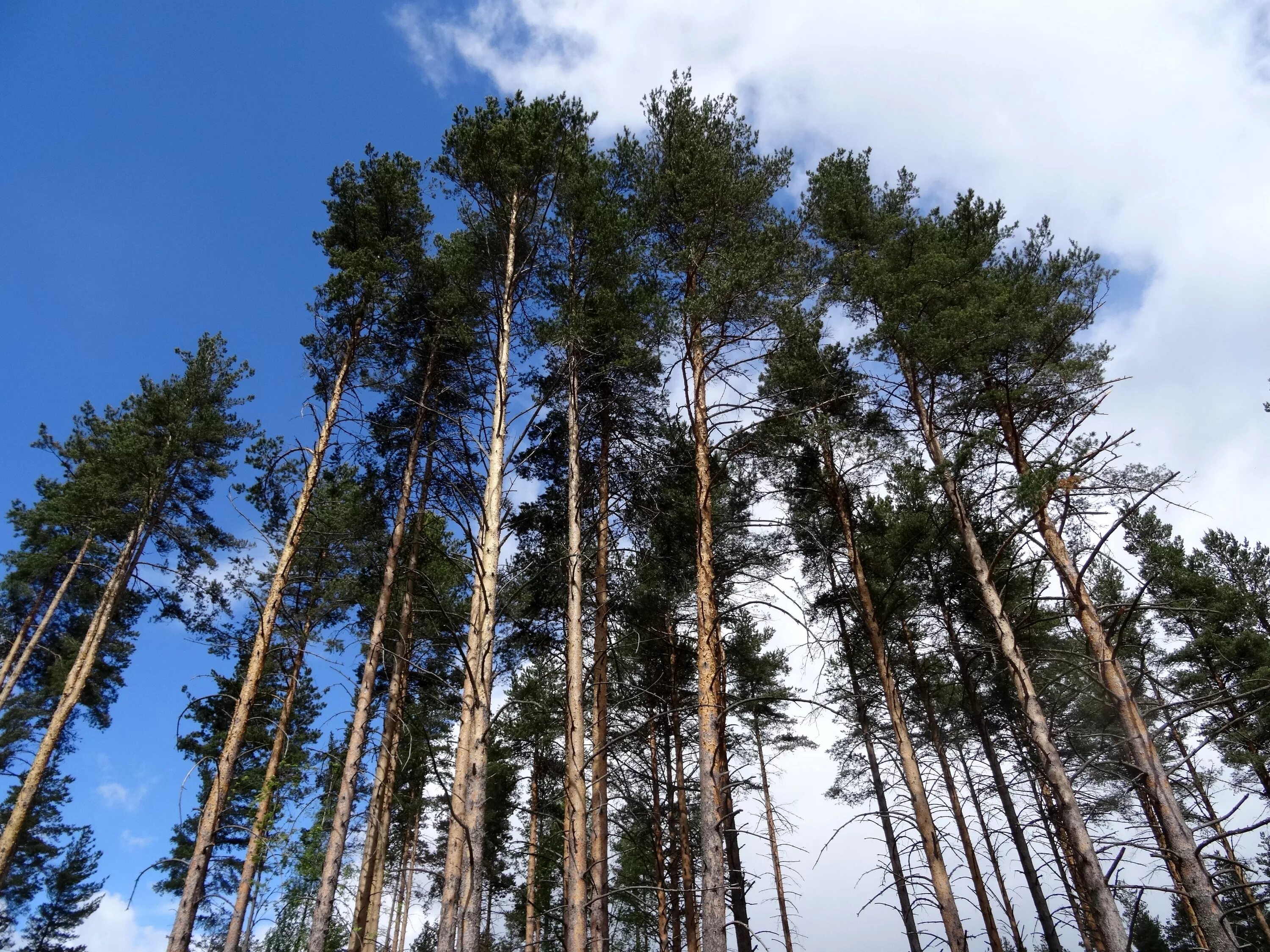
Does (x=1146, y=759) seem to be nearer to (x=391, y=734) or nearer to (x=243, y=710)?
(x=243, y=710)

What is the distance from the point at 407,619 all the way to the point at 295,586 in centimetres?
609

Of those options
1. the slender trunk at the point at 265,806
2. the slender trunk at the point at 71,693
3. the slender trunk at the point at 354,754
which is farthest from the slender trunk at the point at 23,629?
the slender trunk at the point at 354,754

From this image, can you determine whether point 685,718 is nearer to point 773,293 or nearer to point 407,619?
point 407,619

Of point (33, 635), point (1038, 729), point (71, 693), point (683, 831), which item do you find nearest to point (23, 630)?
point (33, 635)

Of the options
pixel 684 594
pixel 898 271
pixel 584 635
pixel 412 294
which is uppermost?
pixel 412 294

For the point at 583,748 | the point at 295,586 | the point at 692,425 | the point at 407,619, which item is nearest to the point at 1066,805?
the point at 583,748

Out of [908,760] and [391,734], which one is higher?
[391,734]

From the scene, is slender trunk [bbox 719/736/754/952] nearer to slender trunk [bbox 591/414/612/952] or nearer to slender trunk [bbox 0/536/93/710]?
slender trunk [bbox 591/414/612/952]

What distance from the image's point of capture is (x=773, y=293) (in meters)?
9.62

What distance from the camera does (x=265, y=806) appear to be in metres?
11.2

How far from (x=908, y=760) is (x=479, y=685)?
255 inches

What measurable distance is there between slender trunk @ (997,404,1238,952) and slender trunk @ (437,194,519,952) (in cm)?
487

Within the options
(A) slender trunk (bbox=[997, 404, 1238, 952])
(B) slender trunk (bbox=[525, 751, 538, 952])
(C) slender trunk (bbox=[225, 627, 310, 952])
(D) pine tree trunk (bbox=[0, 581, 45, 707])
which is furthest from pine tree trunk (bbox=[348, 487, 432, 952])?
(D) pine tree trunk (bbox=[0, 581, 45, 707])

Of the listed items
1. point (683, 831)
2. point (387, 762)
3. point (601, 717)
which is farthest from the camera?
point (683, 831)
